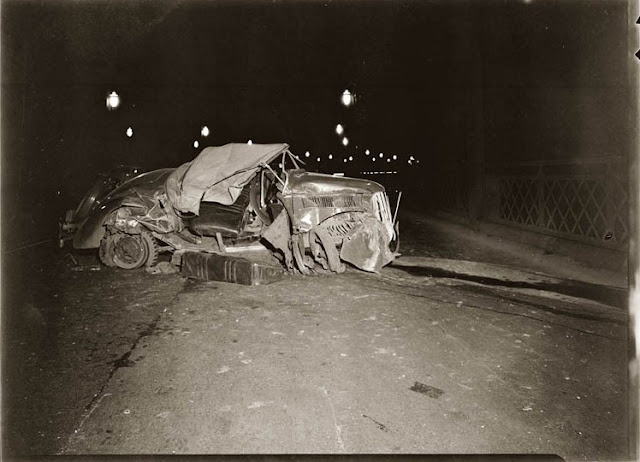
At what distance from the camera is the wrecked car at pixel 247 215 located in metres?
7.50

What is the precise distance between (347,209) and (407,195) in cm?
1955

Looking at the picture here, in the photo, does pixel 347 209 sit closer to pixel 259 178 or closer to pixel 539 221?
pixel 259 178

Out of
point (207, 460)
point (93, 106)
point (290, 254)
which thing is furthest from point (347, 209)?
point (93, 106)

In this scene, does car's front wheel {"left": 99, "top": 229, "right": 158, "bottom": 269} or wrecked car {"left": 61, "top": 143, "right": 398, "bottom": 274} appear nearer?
wrecked car {"left": 61, "top": 143, "right": 398, "bottom": 274}

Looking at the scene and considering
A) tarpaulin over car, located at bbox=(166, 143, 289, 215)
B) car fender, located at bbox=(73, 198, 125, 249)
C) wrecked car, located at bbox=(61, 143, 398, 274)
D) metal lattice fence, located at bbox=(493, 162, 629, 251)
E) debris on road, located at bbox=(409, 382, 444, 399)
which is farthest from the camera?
car fender, located at bbox=(73, 198, 125, 249)

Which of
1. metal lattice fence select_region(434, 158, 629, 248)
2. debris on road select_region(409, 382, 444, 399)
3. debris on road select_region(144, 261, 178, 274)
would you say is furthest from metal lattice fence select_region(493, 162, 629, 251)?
A: debris on road select_region(144, 261, 178, 274)

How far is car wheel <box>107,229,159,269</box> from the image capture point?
8.46 m

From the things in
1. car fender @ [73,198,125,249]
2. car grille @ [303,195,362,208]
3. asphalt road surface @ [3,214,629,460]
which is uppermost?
car grille @ [303,195,362,208]

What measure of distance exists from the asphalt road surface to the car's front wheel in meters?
1.02

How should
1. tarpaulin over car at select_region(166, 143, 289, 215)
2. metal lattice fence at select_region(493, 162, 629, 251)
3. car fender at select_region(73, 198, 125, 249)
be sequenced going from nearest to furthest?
1. tarpaulin over car at select_region(166, 143, 289, 215)
2. metal lattice fence at select_region(493, 162, 629, 251)
3. car fender at select_region(73, 198, 125, 249)

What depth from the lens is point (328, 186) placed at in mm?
7602

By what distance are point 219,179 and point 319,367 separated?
484 centimetres

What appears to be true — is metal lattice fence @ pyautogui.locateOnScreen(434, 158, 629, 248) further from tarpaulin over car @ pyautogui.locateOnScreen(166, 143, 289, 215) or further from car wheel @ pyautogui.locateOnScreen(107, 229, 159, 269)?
car wheel @ pyautogui.locateOnScreen(107, 229, 159, 269)

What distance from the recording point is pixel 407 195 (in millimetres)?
26391
